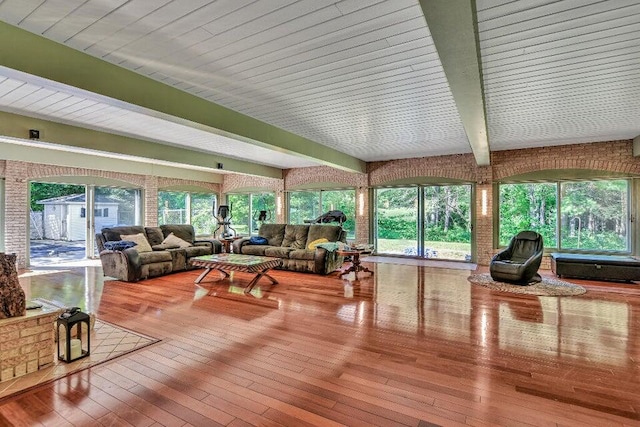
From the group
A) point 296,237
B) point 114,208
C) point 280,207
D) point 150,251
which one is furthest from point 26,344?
point 280,207

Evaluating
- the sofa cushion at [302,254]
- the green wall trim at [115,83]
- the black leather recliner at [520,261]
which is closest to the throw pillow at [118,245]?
the sofa cushion at [302,254]

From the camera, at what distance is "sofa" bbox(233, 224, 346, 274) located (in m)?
6.30

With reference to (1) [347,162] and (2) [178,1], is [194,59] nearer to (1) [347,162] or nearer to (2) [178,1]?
(2) [178,1]

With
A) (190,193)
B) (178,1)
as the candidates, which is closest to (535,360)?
(178,1)

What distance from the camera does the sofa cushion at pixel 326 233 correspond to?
23.0 ft

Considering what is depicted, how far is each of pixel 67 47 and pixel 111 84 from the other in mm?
390

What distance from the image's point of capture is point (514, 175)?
7.26 m

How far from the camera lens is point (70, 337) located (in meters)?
2.60

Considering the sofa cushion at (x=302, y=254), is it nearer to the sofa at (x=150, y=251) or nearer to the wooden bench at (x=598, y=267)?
the sofa at (x=150, y=251)

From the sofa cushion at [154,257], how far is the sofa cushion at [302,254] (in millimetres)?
2370

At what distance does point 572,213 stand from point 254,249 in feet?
22.7

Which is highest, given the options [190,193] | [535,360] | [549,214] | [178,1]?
[178,1]

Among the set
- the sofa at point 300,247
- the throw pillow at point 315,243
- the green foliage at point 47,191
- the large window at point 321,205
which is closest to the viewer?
the sofa at point 300,247

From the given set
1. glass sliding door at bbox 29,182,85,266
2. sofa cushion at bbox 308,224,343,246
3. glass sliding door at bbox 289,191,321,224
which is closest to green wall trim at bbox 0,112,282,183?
glass sliding door at bbox 29,182,85,266
